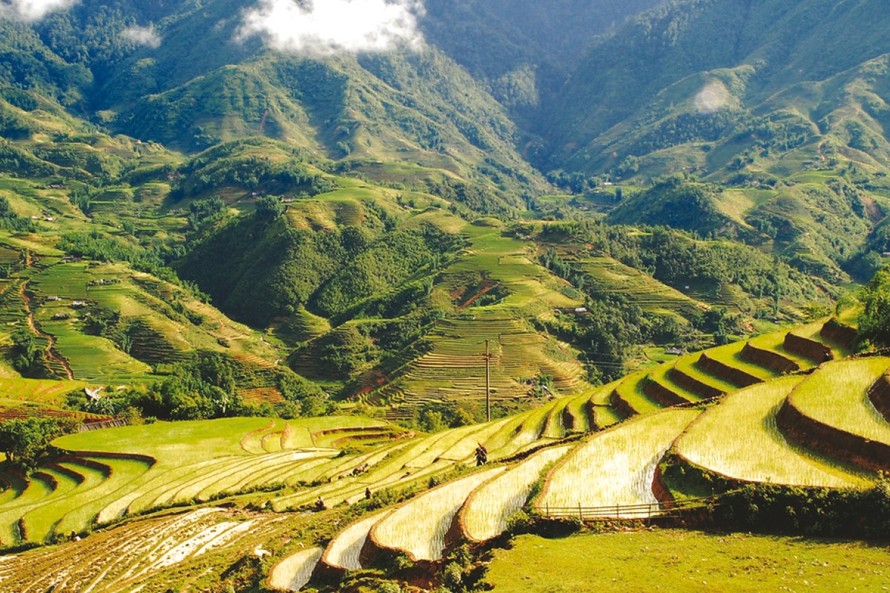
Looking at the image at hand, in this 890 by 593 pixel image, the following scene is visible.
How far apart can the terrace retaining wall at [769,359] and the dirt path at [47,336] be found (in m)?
105

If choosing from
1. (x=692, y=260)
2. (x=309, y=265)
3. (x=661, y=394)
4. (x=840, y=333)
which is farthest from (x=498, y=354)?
(x=309, y=265)

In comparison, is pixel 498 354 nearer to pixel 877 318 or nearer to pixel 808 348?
Answer: pixel 808 348

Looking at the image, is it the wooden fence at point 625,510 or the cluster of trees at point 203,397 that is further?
the cluster of trees at point 203,397

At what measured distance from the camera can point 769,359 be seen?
51.6m

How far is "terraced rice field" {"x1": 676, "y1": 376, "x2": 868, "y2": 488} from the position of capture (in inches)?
1012

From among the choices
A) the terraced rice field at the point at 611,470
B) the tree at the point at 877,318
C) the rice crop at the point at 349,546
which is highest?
the tree at the point at 877,318

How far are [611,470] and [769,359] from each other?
26.6 meters

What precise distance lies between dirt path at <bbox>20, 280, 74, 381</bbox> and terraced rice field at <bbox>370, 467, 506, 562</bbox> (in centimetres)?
10566

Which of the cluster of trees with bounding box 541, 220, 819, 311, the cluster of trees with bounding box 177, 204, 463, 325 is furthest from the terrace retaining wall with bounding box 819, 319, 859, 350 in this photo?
the cluster of trees with bounding box 177, 204, 463, 325

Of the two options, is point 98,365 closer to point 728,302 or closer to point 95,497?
point 95,497

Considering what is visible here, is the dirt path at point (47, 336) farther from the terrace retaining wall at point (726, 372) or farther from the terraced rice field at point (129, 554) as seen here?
the terrace retaining wall at point (726, 372)

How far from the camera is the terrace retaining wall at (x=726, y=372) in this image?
48156 millimetres

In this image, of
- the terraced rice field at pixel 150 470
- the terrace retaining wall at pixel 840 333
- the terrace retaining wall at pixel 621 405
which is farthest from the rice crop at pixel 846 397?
the terraced rice field at pixel 150 470

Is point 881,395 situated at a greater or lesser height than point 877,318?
lesser
